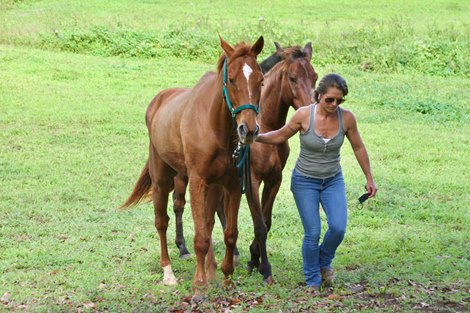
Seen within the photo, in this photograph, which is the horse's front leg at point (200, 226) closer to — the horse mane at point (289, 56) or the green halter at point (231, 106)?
the green halter at point (231, 106)

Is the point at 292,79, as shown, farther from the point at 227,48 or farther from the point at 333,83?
the point at 227,48

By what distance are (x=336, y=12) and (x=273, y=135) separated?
21.5m

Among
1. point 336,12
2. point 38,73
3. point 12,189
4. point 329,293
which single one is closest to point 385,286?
point 329,293

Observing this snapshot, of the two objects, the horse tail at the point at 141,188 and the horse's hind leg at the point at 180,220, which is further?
the horse tail at the point at 141,188

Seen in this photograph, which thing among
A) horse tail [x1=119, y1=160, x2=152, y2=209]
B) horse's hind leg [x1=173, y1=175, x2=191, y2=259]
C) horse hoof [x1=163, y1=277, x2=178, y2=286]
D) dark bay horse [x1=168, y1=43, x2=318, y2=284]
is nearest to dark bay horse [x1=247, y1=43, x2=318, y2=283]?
dark bay horse [x1=168, y1=43, x2=318, y2=284]

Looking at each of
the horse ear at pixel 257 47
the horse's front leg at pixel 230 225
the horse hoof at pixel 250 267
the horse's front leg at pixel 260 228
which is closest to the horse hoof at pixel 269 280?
the horse's front leg at pixel 260 228

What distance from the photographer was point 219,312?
22.0ft

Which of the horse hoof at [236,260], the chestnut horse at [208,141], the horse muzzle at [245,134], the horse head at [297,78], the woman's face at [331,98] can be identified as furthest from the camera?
the horse hoof at [236,260]

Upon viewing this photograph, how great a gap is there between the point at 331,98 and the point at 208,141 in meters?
1.12

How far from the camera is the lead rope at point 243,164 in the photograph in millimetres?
7332

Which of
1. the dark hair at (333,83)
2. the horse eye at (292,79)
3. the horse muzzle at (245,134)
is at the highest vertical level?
the dark hair at (333,83)

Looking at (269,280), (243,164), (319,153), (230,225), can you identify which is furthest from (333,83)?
(269,280)

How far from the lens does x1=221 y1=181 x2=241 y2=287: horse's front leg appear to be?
7.67 m

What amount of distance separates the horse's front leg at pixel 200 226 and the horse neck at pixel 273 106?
4.16 feet
